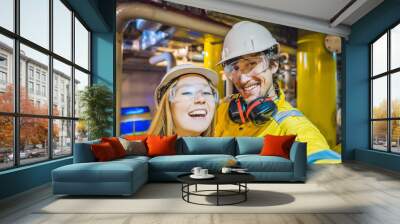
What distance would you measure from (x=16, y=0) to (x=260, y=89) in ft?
18.2

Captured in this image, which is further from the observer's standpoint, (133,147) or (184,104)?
(184,104)

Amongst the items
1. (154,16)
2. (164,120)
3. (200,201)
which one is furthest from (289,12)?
(200,201)

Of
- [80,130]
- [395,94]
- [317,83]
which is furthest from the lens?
[317,83]

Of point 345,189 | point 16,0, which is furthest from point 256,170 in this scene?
point 16,0

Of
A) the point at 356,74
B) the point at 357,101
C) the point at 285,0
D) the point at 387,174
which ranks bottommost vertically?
the point at 387,174

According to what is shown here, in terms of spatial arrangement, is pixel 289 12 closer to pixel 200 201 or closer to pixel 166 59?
pixel 166 59

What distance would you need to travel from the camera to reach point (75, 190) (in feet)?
15.7

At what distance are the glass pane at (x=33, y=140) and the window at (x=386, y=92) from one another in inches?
272

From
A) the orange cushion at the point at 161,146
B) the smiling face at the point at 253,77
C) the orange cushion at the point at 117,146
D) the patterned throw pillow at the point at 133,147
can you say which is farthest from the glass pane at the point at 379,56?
the orange cushion at the point at 117,146

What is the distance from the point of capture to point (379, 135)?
8.74 metres

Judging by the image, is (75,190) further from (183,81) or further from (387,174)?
(387,174)

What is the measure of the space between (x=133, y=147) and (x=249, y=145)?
2.12 m

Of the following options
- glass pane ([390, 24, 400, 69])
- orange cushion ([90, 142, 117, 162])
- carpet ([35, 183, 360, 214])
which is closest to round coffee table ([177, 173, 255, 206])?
carpet ([35, 183, 360, 214])

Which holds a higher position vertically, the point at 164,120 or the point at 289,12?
the point at 289,12
